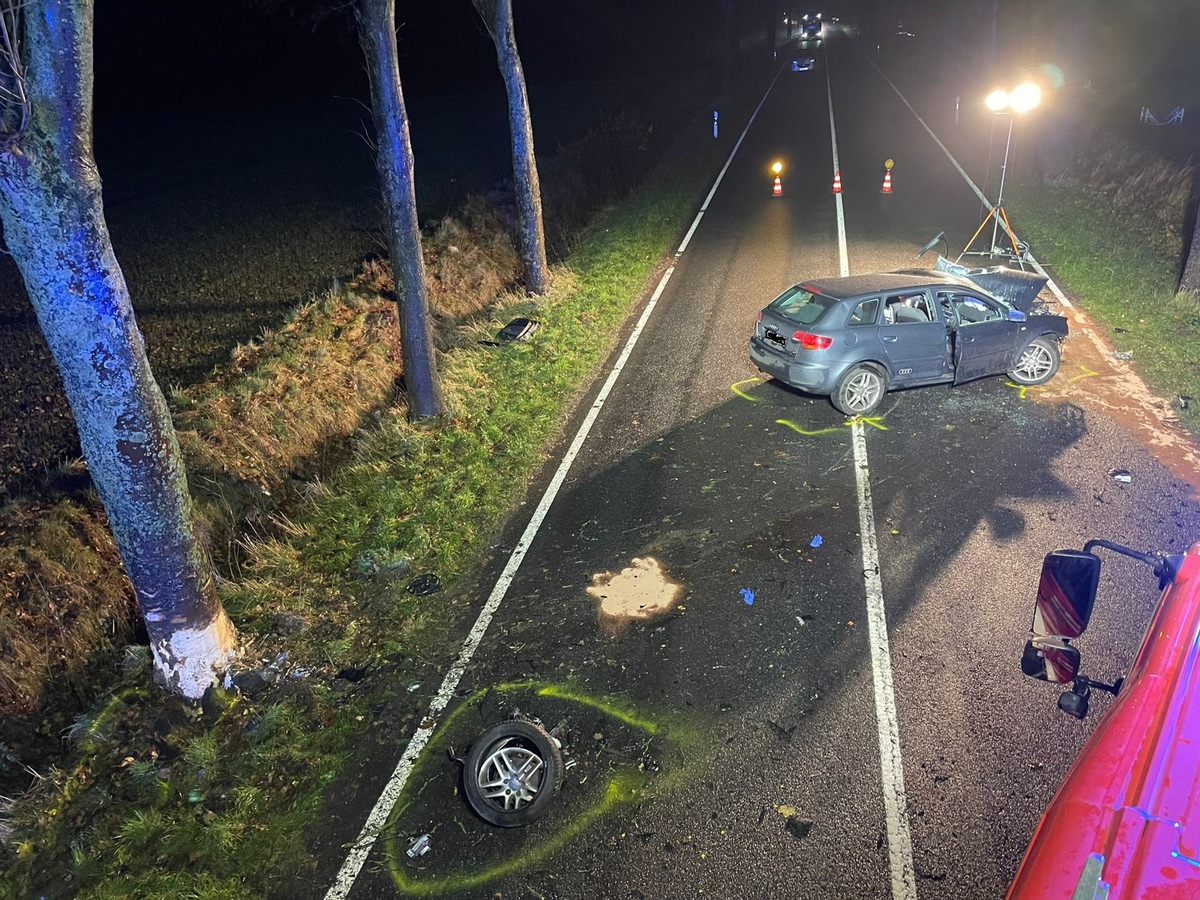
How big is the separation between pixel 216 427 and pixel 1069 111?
3400cm

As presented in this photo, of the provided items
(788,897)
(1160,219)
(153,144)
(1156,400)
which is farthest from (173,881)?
(153,144)

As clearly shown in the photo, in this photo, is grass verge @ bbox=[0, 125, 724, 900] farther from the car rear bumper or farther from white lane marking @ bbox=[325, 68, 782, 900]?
the car rear bumper

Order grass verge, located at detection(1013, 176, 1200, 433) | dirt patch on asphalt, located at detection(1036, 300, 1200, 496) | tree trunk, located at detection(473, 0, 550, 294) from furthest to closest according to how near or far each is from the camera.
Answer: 1. tree trunk, located at detection(473, 0, 550, 294)
2. grass verge, located at detection(1013, 176, 1200, 433)
3. dirt patch on asphalt, located at detection(1036, 300, 1200, 496)

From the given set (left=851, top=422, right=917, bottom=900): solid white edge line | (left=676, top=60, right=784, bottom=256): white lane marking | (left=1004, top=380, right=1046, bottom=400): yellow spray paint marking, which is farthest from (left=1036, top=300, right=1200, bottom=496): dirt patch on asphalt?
(left=676, top=60, right=784, bottom=256): white lane marking

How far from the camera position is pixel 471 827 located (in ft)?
15.8

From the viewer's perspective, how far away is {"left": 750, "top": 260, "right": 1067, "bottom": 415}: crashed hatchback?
9367 millimetres

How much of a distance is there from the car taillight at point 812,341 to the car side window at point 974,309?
1.98 meters

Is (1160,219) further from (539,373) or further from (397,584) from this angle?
(397,584)

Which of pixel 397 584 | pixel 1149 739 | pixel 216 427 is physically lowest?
pixel 397 584

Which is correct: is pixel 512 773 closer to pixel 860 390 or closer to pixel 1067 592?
pixel 1067 592

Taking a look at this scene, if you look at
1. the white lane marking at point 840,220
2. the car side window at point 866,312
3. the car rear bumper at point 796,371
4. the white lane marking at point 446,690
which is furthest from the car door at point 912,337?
the white lane marking at point 446,690

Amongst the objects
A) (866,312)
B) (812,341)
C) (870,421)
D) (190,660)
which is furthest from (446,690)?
(866,312)

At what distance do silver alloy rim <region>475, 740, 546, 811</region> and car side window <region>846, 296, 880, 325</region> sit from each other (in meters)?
6.73

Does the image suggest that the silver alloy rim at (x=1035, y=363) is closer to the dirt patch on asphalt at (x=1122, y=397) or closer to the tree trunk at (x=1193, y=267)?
the dirt patch on asphalt at (x=1122, y=397)
